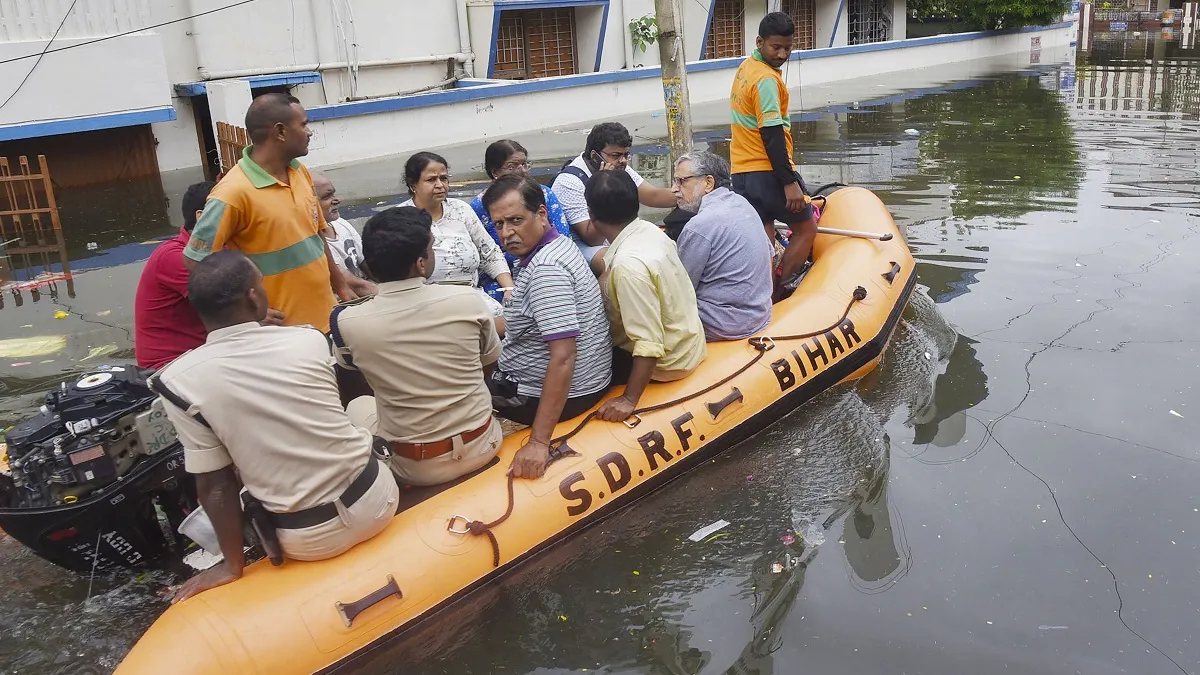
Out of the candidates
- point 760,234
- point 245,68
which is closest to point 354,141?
point 245,68

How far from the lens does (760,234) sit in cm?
473

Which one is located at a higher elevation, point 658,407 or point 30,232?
point 30,232

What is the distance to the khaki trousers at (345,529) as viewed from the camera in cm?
307

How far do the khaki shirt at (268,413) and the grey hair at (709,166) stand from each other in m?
2.38

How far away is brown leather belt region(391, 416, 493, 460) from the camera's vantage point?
350 centimetres

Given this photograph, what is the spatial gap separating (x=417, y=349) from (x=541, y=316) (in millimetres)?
580

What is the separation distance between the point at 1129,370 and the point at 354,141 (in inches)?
409

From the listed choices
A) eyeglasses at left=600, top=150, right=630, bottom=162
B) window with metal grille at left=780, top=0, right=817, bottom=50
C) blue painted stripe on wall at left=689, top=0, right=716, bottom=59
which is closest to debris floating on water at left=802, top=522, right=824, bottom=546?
eyeglasses at left=600, top=150, right=630, bottom=162

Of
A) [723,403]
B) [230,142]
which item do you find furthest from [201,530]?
[230,142]

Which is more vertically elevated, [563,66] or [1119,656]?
[563,66]

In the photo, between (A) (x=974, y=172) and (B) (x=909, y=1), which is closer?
(A) (x=974, y=172)

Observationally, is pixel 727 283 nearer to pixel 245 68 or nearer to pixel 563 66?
pixel 245 68

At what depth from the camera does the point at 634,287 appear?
12.6 ft

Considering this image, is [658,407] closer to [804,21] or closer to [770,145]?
[770,145]
